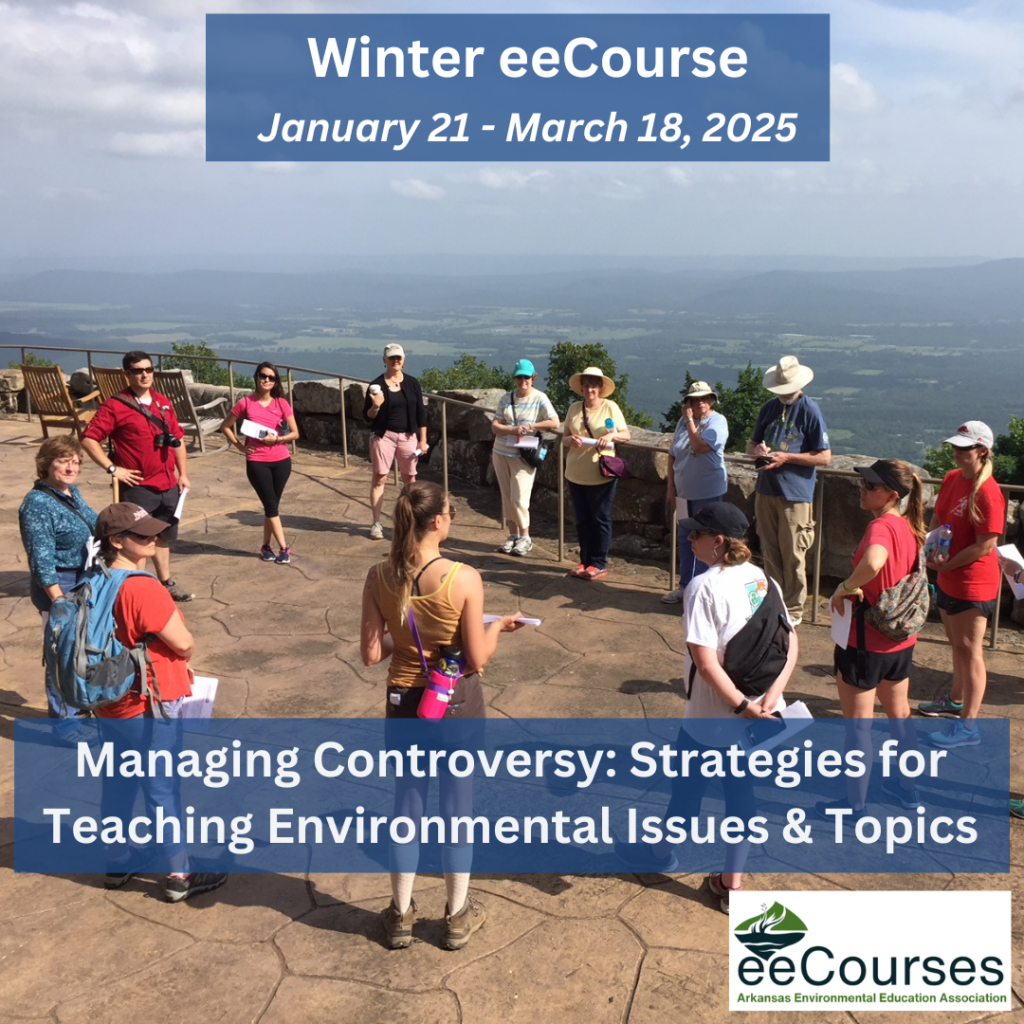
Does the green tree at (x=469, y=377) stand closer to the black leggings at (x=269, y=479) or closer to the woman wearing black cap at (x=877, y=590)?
the black leggings at (x=269, y=479)

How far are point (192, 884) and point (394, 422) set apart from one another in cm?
474

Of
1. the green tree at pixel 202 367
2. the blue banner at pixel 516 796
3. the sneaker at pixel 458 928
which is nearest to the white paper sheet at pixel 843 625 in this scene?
the blue banner at pixel 516 796

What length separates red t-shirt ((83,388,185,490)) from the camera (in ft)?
20.8

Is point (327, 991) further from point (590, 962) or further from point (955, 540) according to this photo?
point (955, 540)

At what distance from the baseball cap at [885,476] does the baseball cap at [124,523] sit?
9.10 feet

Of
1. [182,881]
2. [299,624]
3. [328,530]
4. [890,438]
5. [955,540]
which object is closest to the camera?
[182,881]

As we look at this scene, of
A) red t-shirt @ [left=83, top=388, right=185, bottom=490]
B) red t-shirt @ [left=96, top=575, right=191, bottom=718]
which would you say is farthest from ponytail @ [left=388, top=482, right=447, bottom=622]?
red t-shirt @ [left=83, top=388, right=185, bottom=490]

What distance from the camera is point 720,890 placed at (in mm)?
3740

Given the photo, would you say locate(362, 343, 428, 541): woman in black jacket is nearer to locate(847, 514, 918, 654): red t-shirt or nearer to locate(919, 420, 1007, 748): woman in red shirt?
locate(919, 420, 1007, 748): woman in red shirt

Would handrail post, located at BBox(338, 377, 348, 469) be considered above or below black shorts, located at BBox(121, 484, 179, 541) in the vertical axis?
above

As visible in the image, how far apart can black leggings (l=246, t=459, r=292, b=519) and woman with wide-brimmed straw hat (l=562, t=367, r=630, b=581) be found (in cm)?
209

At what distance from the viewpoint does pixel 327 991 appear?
3303mm

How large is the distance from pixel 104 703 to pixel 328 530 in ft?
16.6

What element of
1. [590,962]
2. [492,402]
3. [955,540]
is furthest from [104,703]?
[492,402]
